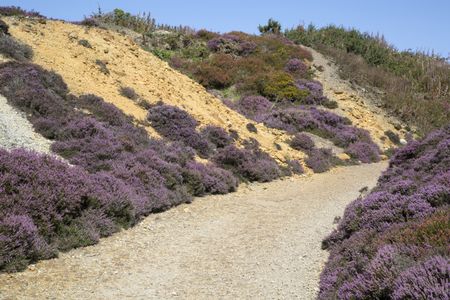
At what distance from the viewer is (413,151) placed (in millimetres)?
13586

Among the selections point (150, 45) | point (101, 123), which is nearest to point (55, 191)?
point (101, 123)

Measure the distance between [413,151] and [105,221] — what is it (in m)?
9.01

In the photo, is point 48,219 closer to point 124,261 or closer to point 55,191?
point 55,191

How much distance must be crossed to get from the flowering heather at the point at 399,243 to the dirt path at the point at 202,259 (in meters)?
0.75

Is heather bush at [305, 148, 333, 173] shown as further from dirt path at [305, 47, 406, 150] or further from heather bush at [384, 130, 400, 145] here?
heather bush at [384, 130, 400, 145]

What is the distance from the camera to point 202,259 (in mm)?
8891

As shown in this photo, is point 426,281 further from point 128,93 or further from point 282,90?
point 282,90

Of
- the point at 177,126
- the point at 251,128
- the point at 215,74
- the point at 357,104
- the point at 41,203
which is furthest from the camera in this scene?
the point at 215,74

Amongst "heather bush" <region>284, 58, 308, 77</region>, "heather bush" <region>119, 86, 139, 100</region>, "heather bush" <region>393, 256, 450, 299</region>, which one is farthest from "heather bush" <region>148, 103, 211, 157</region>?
"heather bush" <region>284, 58, 308, 77</region>

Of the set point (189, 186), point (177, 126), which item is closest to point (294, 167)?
point (177, 126)

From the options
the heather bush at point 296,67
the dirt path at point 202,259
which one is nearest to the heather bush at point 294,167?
the dirt path at point 202,259

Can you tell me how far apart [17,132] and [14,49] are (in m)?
6.54

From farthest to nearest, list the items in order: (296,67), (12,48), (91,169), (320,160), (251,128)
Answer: (296,67) < (251,128) < (320,160) < (12,48) < (91,169)

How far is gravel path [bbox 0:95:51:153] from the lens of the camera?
11781mm
